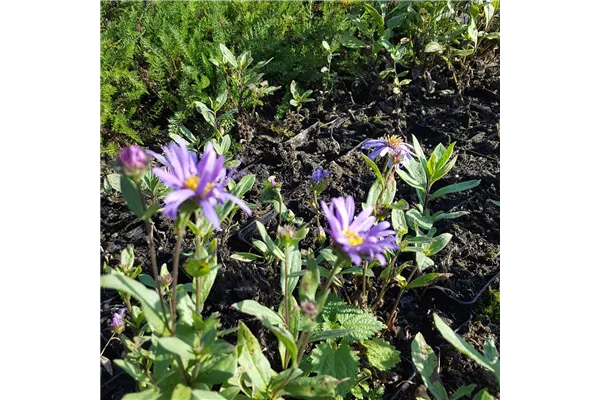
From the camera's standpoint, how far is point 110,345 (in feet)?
4.76

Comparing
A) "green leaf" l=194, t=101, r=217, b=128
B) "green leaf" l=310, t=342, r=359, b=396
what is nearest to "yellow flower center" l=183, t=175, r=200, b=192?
"green leaf" l=310, t=342, r=359, b=396

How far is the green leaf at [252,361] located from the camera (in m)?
1.04

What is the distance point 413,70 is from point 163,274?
5.95 ft

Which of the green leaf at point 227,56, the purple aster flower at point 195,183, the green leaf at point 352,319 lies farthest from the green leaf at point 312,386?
the green leaf at point 227,56

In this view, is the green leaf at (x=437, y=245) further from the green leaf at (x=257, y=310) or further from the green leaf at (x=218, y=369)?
the green leaf at (x=218, y=369)

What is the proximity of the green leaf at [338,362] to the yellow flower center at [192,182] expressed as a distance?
0.62m

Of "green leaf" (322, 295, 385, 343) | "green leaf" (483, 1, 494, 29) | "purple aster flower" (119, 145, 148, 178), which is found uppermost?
"purple aster flower" (119, 145, 148, 178)

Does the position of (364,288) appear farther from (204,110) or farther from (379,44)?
(379,44)

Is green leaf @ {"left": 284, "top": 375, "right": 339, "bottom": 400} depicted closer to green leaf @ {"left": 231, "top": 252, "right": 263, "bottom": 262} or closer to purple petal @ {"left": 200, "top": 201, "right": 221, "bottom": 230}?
purple petal @ {"left": 200, "top": 201, "right": 221, "bottom": 230}

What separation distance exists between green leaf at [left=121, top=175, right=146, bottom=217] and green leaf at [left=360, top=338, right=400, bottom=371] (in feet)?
2.54

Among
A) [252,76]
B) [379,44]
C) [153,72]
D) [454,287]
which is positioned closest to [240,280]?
[454,287]

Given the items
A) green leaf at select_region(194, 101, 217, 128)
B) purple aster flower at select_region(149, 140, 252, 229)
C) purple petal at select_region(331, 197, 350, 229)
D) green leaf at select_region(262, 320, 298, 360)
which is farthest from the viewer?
green leaf at select_region(194, 101, 217, 128)

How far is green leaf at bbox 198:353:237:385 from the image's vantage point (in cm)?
97

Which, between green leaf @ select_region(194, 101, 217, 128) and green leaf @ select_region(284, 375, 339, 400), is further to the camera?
green leaf @ select_region(194, 101, 217, 128)
